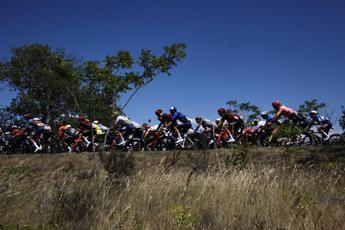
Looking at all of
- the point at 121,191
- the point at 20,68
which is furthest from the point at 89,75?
the point at 20,68

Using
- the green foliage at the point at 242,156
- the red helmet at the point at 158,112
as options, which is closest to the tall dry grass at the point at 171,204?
the green foliage at the point at 242,156

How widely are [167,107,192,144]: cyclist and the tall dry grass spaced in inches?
431

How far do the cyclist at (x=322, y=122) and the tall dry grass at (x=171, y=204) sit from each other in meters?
9.37

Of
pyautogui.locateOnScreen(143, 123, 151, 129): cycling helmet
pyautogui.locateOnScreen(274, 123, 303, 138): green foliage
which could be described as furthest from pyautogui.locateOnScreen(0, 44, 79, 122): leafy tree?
pyautogui.locateOnScreen(274, 123, 303, 138): green foliage

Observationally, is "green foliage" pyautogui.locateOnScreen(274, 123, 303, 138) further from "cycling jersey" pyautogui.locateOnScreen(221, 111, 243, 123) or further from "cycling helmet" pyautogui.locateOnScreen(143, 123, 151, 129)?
"cycling helmet" pyautogui.locateOnScreen(143, 123, 151, 129)

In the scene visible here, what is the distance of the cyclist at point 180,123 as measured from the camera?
1839 centimetres

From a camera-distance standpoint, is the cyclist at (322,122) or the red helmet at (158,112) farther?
the red helmet at (158,112)

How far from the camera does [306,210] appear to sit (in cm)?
564

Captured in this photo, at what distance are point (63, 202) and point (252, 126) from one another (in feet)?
45.3

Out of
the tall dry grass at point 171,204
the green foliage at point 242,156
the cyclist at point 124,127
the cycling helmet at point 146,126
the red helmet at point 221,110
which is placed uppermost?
the red helmet at point 221,110

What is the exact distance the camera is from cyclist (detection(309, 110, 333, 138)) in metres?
16.4

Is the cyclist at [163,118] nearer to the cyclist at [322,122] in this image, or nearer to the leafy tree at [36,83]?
the cyclist at [322,122]

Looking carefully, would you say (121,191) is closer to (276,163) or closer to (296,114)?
(276,163)

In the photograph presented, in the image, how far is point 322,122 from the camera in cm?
1642
